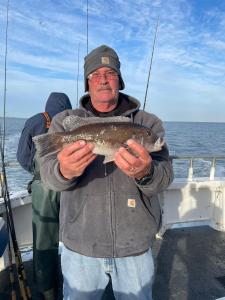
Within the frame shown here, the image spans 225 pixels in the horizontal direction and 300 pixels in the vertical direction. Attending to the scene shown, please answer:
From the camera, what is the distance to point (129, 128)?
2605 millimetres

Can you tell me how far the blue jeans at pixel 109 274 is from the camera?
8.39 ft

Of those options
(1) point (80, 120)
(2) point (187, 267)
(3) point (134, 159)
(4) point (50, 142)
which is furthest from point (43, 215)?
(2) point (187, 267)

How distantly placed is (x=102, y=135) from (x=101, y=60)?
0.63 meters

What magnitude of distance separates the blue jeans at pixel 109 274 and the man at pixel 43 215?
139 centimetres

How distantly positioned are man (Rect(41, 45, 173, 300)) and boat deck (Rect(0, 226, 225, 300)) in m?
1.83

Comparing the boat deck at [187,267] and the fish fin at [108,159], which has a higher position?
the fish fin at [108,159]

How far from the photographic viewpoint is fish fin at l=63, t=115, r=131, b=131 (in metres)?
2.59

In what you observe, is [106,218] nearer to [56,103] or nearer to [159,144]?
[159,144]

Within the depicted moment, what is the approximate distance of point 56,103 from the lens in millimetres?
4340

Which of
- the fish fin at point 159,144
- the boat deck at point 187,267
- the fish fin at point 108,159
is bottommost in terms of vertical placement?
the boat deck at point 187,267

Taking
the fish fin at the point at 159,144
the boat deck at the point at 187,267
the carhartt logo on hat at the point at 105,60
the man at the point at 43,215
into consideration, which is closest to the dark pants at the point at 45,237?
the man at the point at 43,215

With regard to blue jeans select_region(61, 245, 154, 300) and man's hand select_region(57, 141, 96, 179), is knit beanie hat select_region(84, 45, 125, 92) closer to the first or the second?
man's hand select_region(57, 141, 96, 179)

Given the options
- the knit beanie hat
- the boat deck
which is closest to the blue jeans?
the knit beanie hat

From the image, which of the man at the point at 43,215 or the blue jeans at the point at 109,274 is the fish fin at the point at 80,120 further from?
the man at the point at 43,215
